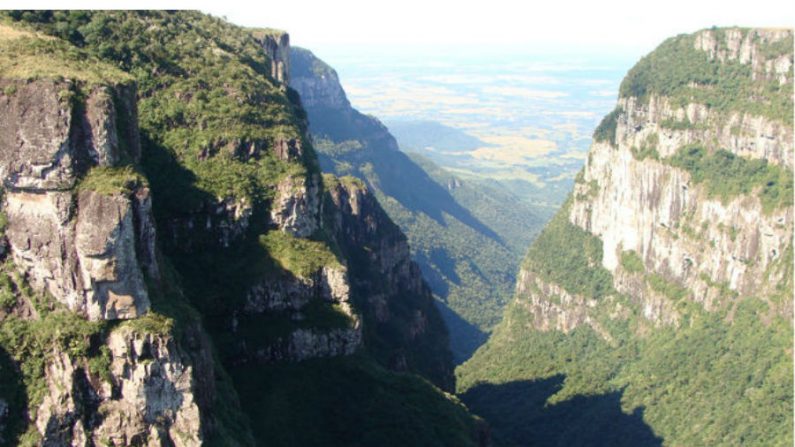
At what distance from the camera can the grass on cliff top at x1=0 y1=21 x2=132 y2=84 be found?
40219 millimetres

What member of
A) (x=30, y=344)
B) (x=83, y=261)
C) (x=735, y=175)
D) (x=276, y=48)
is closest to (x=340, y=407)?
(x=30, y=344)

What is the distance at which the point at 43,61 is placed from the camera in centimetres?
4288

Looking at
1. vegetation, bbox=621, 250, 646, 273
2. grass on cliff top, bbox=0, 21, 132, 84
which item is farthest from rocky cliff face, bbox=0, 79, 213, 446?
vegetation, bbox=621, 250, 646, 273

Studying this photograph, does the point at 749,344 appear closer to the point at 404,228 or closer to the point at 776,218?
the point at 776,218

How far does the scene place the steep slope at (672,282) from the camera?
101125 mm

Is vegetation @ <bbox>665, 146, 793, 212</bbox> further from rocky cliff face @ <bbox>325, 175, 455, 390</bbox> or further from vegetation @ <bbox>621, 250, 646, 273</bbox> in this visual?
rocky cliff face @ <bbox>325, 175, 455, 390</bbox>

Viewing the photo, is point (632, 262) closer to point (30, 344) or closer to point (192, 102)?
point (192, 102)

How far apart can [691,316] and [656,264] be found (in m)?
12.2

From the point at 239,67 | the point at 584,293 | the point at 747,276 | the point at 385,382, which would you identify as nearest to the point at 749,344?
the point at 747,276

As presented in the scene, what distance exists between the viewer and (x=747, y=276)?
108312 mm

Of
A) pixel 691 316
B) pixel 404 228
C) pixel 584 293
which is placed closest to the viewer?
pixel 691 316

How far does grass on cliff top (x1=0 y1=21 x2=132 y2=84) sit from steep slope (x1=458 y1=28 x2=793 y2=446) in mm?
67262

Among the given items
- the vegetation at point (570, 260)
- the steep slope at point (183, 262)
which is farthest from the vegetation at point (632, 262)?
the steep slope at point (183, 262)

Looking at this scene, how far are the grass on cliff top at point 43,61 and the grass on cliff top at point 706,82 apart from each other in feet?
287
